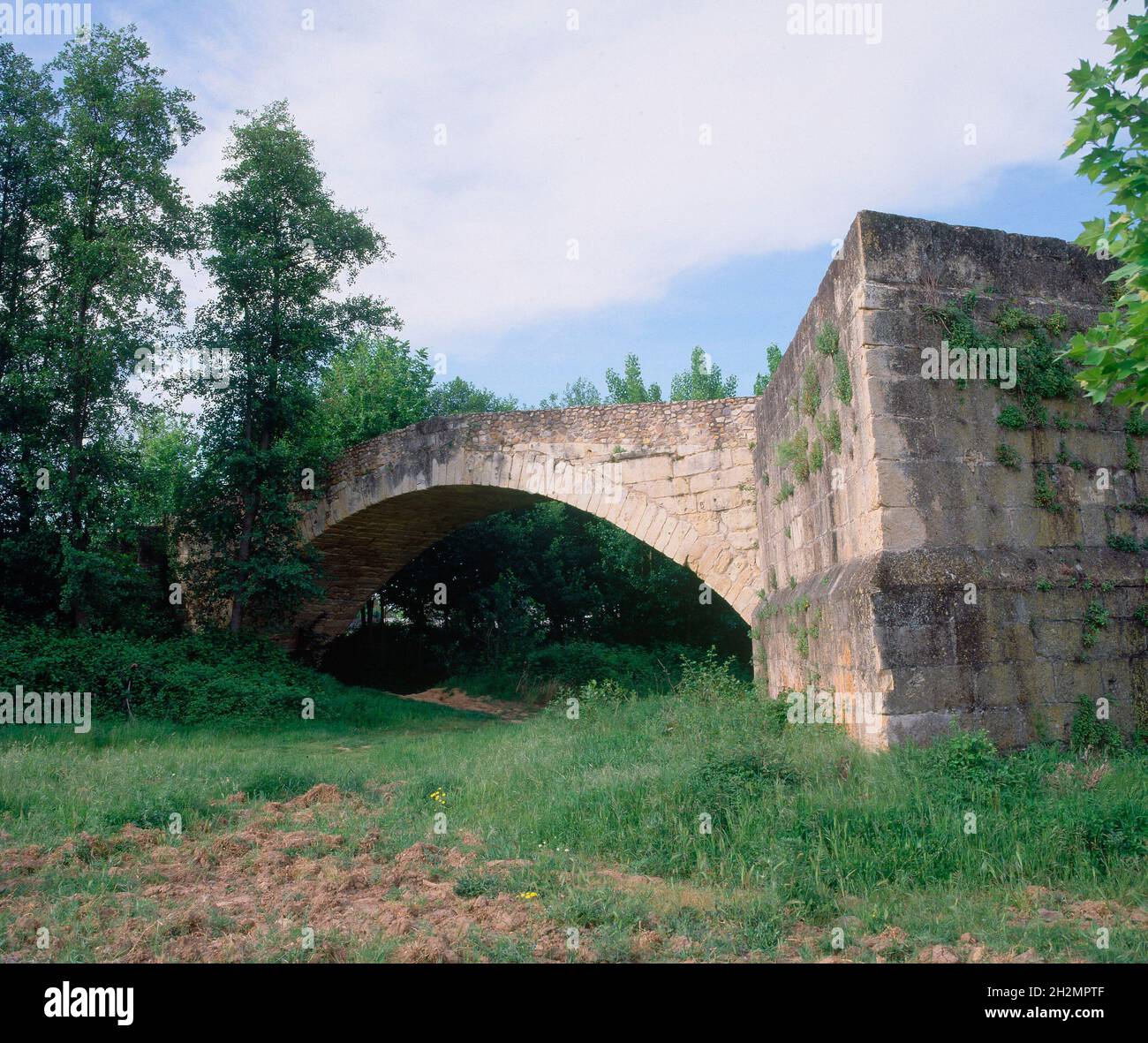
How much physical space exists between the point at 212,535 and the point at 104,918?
407 inches

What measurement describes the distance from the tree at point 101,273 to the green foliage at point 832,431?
9369mm

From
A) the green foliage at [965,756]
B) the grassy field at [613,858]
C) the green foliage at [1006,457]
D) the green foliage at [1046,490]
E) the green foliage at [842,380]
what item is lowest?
the grassy field at [613,858]

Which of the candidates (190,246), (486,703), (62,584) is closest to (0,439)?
(62,584)

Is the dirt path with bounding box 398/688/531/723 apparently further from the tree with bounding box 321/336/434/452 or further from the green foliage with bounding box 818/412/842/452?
the green foliage with bounding box 818/412/842/452

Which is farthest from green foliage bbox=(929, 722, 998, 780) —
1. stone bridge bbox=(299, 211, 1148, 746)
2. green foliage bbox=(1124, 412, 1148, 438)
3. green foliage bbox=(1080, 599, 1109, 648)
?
green foliage bbox=(1124, 412, 1148, 438)

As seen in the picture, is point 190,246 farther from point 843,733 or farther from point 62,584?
point 843,733

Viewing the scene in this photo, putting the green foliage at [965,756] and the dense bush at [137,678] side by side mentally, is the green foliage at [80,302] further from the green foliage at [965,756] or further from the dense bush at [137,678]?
the green foliage at [965,756]

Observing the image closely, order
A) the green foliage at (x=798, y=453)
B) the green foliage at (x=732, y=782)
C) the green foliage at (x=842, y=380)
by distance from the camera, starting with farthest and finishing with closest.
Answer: the green foliage at (x=798, y=453) < the green foliage at (x=842, y=380) < the green foliage at (x=732, y=782)

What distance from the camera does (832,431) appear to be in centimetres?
651

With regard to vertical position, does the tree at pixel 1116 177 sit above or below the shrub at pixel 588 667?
above

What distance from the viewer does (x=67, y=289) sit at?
492 inches

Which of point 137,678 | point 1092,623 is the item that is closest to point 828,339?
point 1092,623

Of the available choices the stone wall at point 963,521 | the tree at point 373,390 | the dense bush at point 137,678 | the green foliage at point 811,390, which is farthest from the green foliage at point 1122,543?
the tree at point 373,390

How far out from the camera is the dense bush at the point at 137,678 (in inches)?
424
